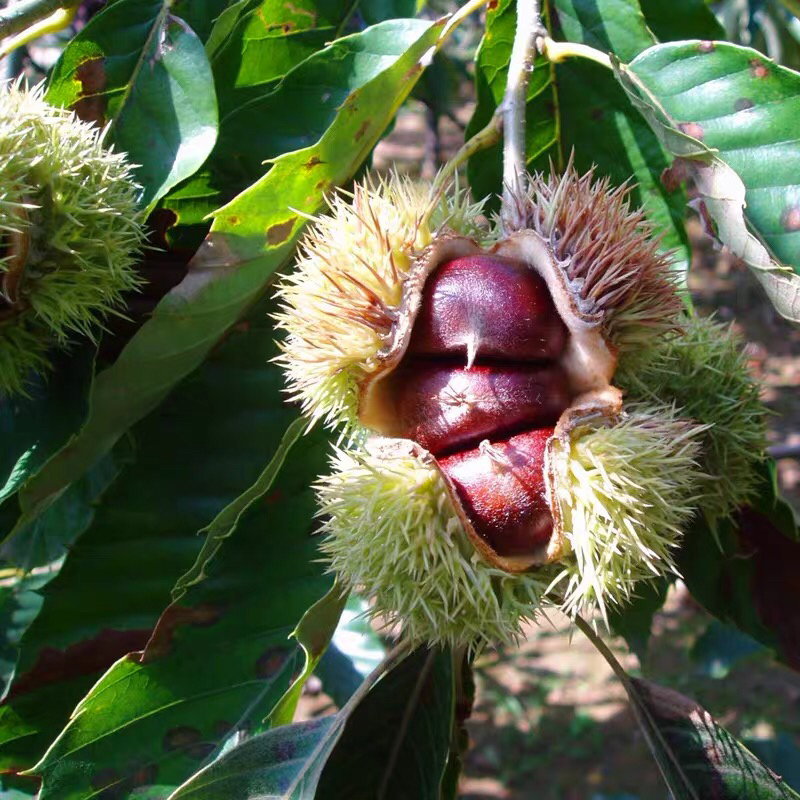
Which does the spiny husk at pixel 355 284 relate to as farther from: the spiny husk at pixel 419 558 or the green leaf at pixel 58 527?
the green leaf at pixel 58 527


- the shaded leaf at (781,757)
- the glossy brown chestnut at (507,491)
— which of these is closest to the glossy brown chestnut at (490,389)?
the glossy brown chestnut at (507,491)

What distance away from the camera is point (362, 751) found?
1182mm

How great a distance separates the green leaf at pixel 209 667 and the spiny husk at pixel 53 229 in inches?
12.1

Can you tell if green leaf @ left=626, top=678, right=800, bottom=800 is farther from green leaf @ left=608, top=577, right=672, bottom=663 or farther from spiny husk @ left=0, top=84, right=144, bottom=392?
spiny husk @ left=0, top=84, right=144, bottom=392

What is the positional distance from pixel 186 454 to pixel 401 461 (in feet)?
1.51

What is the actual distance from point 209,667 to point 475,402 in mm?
479

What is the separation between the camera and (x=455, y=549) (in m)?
0.80

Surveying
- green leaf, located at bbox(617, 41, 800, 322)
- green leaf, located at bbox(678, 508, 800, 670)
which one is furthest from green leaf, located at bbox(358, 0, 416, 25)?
green leaf, located at bbox(678, 508, 800, 670)

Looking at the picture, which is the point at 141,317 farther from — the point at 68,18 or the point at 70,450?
the point at 68,18

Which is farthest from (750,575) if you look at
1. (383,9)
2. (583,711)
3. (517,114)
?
(583,711)

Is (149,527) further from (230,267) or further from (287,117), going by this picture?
Answer: (287,117)

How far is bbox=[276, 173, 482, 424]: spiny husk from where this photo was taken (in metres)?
0.88

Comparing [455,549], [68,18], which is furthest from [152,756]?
[68,18]

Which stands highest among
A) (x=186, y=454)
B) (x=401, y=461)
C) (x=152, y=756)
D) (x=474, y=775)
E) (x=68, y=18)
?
(x=68, y=18)
